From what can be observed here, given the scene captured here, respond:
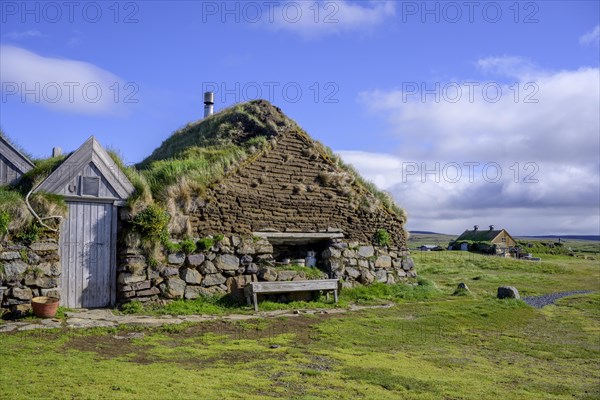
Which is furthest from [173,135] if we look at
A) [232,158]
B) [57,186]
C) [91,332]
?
[91,332]

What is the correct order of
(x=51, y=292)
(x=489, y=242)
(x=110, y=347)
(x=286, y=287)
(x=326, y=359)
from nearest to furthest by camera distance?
(x=326, y=359)
(x=110, y=347)
(x=51, y=292)
(x=286, y=287)
(x=489, y=242)

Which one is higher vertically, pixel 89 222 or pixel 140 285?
pixel 89 222

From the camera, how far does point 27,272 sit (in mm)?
13148

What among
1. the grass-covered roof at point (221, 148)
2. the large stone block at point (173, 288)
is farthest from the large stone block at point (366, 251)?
the large stone block at point (173, 288)

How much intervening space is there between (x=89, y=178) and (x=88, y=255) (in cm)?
209

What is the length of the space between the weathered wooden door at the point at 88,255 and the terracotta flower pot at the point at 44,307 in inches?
51.9

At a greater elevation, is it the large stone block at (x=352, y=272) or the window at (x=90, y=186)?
the window at (x=90, y=186)

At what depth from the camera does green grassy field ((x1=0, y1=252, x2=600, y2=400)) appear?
25.5ft

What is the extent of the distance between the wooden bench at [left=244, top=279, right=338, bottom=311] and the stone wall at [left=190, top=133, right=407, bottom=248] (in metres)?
2.00

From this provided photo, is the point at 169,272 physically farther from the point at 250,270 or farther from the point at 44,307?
the point at 44,307

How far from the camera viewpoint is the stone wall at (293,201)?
1639cm

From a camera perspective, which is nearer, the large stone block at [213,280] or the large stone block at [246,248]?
the large stone block at [213,280]

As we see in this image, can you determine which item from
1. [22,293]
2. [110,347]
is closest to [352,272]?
[110,347]

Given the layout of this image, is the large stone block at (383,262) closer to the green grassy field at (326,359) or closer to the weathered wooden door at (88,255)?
the green grassy field at (326,359)
